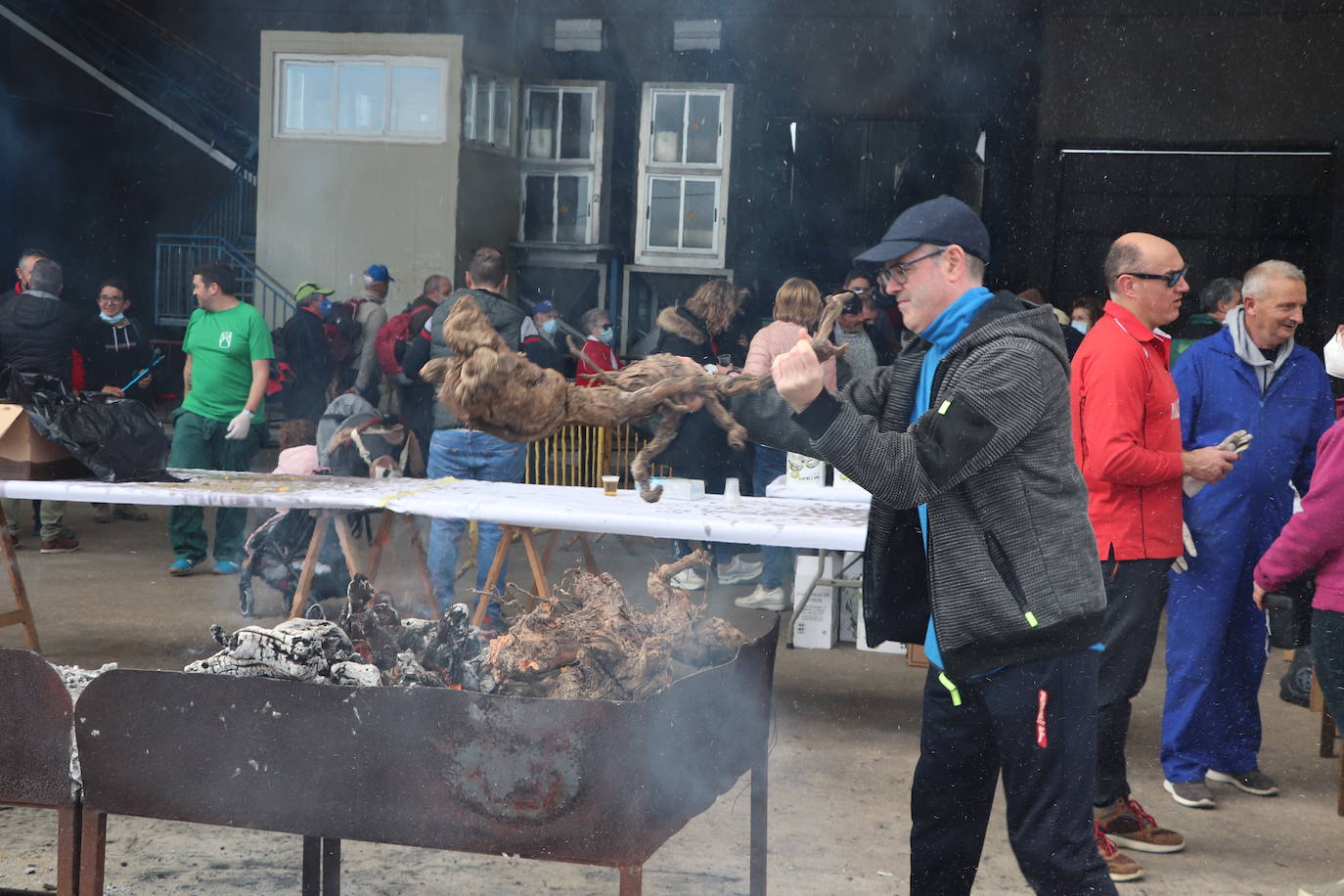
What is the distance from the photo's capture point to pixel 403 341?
823 centimetres

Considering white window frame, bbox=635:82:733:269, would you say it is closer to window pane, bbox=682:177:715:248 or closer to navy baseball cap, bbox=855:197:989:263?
window pane, bbox=682:177:715:248

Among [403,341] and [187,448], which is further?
[403,341]

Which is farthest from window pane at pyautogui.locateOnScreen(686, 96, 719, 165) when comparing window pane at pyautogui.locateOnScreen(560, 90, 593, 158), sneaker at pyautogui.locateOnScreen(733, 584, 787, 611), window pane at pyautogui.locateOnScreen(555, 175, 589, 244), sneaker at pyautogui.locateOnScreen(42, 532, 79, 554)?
sneaker at pyautogui.locateOnScreen(42, 532, 79, 554)

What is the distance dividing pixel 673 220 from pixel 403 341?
4.09 metres

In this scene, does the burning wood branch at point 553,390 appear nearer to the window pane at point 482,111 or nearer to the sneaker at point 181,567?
the sneaker at point 181,567

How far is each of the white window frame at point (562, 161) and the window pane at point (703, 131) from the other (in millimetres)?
897

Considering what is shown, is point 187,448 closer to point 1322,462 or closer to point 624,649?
point 624,649

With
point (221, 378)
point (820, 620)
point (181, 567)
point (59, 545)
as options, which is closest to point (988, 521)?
point (820, 620)

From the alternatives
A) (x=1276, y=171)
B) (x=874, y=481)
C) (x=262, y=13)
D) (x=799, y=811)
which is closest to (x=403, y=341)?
(x=799, y=811)

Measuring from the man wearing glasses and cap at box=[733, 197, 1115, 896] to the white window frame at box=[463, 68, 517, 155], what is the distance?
9.13 metres

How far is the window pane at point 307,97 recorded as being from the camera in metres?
Answer: 11.1

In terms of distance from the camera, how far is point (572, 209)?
12.1 metres

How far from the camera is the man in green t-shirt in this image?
640 cm

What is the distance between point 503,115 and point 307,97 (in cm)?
180
